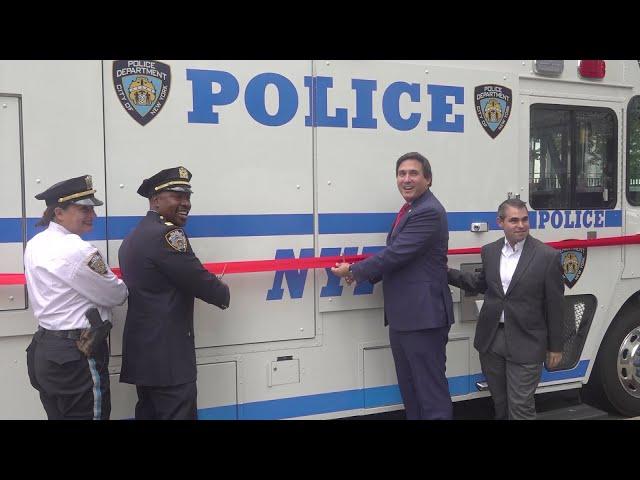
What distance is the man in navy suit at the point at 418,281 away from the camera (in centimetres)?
321

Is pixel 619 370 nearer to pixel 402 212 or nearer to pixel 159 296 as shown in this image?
pixel 402 212

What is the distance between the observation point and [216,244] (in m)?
3.15

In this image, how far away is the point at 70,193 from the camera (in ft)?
8.57

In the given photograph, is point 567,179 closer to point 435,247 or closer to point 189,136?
point 435,247

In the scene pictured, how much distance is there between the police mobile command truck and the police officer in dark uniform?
256 mm

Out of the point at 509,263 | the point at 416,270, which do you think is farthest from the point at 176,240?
the point at 509,263

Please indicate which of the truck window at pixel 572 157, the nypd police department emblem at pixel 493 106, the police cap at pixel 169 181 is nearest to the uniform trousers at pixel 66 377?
the police cap at pixel 169 181

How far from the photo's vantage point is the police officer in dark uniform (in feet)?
8.83

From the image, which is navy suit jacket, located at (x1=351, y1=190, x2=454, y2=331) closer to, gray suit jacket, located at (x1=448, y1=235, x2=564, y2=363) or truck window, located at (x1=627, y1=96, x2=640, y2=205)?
gray suit jacket, located at (x1=448, y1=235, x2=564, y2=363)

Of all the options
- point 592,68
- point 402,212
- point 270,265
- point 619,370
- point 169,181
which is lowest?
point 619,370

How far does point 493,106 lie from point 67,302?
2.71 m

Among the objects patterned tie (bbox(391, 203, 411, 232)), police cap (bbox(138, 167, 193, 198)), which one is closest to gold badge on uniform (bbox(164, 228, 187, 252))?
police cap (bbox(138, 167, 193, 198))

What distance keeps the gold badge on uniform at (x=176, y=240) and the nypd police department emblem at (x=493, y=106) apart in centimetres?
204
